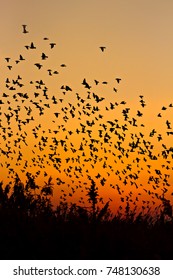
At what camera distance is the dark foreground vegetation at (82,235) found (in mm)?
5027

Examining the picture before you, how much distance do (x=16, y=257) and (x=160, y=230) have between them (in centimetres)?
175

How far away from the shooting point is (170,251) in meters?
5.11

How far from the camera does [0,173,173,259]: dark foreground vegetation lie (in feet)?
16.5

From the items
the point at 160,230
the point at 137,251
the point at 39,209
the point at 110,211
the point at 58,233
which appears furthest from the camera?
the point at 39,209

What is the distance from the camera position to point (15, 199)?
25.1 ft

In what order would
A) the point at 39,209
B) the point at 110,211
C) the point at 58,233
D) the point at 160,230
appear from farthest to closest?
1. the point at 39,209
2. the point at 110,211
3. the point at 160,230
4. the point at 58,233

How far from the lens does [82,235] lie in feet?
17.5

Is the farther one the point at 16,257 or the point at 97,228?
the point at 97,228

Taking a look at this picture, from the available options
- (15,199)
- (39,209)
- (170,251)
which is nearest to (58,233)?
(170,251)

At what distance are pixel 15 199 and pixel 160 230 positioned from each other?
7.11ft
